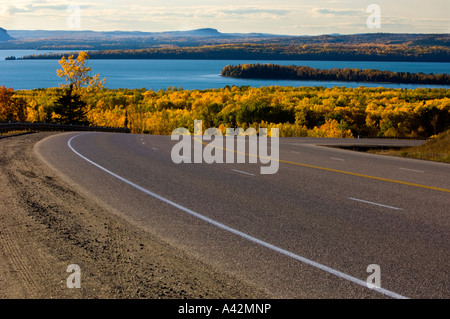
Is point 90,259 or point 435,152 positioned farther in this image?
point 435,152

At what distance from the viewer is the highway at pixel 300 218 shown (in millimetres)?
6352

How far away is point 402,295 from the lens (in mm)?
5719

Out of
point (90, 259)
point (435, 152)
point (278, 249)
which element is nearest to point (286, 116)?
point (435, 152)

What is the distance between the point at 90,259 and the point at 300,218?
3999 mm

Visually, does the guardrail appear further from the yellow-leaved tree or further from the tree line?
the yellow-leaved tree

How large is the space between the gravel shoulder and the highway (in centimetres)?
34

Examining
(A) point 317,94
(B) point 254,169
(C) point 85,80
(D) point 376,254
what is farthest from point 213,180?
(A) point 317,94

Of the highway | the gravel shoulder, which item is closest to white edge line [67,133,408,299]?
the highway

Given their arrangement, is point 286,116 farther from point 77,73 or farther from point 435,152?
point 435,152

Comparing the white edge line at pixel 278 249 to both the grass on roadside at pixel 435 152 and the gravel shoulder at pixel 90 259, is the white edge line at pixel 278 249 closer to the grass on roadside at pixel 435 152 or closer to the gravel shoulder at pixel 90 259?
the gravel shoulder at pixel 90 259

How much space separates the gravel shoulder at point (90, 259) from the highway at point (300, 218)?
0.34 meters

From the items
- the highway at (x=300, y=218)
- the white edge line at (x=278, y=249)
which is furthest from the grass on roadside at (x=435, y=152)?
the white edge line at (x=278, y=249)

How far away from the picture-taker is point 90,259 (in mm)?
7121

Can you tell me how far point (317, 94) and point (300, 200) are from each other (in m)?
162
